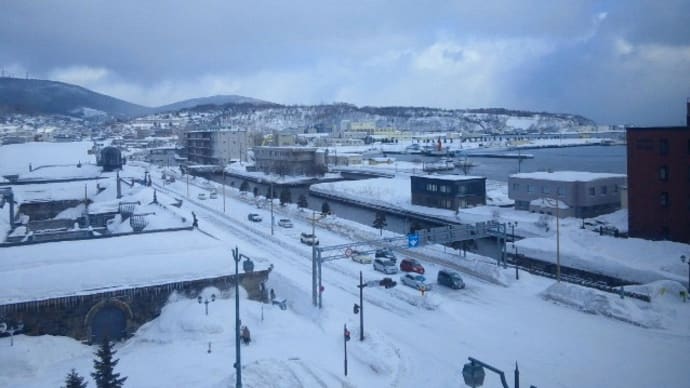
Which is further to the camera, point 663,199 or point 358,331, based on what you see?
point 663,199

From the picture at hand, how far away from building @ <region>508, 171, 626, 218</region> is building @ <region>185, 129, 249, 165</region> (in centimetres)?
2676

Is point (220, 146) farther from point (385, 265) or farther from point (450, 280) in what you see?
point (450, 280)

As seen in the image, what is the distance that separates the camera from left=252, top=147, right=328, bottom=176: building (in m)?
32.7

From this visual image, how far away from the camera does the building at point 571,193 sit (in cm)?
1479

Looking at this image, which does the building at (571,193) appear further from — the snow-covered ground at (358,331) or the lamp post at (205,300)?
the lamp post at (205,300)

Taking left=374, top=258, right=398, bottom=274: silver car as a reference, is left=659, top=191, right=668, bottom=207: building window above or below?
above

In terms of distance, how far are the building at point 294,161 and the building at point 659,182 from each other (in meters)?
22.4

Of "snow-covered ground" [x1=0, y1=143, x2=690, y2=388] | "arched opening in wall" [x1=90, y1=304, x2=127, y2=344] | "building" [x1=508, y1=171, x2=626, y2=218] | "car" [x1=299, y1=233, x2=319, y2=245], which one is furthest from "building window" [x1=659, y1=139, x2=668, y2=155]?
"arched opening in wall" [x1=90, y1=304, x2=127, y2=344]

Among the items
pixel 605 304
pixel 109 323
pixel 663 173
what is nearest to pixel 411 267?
pixel 605 304

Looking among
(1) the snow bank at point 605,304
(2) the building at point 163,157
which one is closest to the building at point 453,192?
(1) the snow bank at point 605,304

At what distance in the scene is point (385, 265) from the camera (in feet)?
31.8

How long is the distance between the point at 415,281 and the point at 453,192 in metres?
9.15

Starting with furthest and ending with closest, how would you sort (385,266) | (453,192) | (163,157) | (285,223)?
(163,157)
(453,192)
(285,223)
(385,266)

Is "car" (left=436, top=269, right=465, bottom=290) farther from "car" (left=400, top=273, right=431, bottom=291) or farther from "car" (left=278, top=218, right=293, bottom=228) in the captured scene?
"car" (left=278, top=218, right=293, bottom=228)
